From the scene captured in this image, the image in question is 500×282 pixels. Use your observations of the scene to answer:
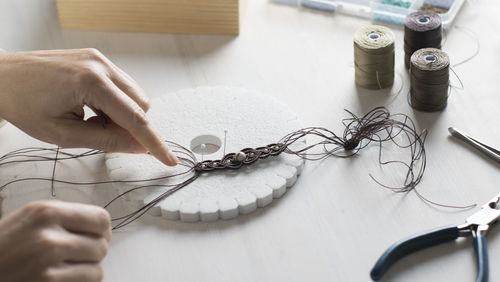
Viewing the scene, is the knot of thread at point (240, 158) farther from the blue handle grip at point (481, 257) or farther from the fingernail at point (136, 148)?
the blue handle grip at point (481, 257)

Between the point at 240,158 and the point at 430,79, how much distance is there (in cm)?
35

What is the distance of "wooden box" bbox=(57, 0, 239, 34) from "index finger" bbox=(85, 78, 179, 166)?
0.41 m

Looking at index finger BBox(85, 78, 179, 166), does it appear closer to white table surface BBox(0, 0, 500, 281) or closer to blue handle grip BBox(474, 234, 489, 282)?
white table surface BBox(0, 0, 500, 281)

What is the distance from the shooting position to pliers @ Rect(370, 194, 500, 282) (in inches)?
39.5

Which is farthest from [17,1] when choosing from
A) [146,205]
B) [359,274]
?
[359,274]

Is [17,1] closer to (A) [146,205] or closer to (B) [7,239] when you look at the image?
(A) [146,205]

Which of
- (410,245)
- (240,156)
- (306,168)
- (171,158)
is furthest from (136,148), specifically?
(410,245)

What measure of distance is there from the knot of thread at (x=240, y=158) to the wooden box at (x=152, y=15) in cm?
40

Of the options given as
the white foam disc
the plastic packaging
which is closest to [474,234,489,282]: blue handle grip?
the white foam disc

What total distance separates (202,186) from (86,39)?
1.77 feet

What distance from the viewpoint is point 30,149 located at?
1268 mm

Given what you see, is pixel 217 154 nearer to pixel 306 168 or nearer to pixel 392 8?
pixel 306 168

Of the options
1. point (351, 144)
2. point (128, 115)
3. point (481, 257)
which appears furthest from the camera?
point (351, 144)

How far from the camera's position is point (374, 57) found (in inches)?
51.1
